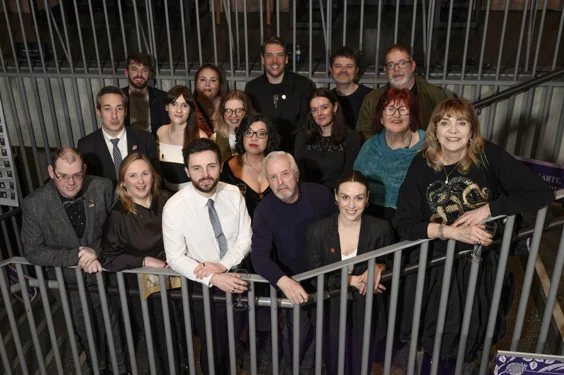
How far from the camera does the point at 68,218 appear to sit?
10.8ft

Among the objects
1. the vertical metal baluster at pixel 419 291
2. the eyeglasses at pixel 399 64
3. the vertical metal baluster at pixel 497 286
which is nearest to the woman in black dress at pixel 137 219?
the vertical metal baluster at pixel 419 291

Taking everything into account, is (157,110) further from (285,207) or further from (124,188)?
(285,207)

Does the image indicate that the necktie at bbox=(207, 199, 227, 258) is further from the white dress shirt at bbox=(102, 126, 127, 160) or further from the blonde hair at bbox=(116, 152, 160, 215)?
the white dress shirt at bbox=(102, 126, 127, 160)

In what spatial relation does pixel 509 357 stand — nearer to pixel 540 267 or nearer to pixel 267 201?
pixel 267 201

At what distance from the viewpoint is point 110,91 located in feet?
12.4

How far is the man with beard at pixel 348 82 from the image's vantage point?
14.1 ft

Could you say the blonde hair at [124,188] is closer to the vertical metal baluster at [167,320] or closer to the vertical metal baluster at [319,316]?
the vertical metal baluster at [167,320]

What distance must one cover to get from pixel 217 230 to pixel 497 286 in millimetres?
1414

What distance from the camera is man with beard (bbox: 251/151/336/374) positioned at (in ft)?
9.86

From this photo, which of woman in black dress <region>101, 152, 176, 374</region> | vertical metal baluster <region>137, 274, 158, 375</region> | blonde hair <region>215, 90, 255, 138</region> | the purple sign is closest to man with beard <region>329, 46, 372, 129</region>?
blonde hair <region>215, 90, 255, 138</region>

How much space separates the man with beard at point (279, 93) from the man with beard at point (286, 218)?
130 centimetres

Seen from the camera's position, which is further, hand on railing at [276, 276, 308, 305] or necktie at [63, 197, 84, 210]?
necktie at [63, 197, 84, 210]

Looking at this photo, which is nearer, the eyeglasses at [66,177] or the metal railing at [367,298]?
the metal railing at [367,298]

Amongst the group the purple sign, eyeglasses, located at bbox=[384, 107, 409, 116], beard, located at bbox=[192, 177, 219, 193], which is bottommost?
the purple sign
